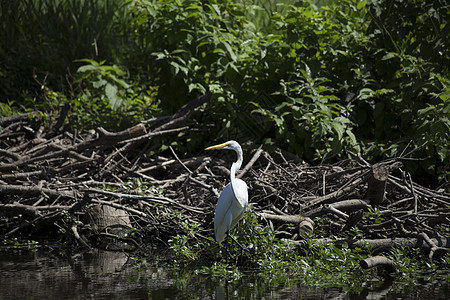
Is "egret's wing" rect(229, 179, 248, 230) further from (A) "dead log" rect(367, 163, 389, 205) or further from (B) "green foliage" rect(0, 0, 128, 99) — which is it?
(B) "green foliage" rect(0, 0, 128, 99)

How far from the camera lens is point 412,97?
577 centimetres

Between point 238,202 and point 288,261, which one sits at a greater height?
point 238,202

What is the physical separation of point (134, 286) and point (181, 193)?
1672 mm

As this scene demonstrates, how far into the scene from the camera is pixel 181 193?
207 inches

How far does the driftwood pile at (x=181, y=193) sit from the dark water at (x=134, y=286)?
563 mm

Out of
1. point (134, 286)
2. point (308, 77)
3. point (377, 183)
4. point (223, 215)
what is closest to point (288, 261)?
point (223, 215)

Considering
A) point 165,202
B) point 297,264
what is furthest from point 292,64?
point 297,264

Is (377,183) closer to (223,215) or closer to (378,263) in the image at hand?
(378,263)

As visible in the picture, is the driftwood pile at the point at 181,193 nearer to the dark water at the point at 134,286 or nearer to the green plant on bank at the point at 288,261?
the green plant on bank at the point at 288,261

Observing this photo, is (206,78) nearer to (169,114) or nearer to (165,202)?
(169,114)

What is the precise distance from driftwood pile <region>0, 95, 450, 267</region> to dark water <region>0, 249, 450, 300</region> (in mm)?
563

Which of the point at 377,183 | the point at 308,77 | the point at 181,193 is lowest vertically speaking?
the point at 181,193

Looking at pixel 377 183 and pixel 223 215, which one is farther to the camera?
pixel 377 183

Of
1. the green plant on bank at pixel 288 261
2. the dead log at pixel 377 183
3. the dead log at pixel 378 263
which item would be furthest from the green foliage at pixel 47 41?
the dead log at pixel 378 263
